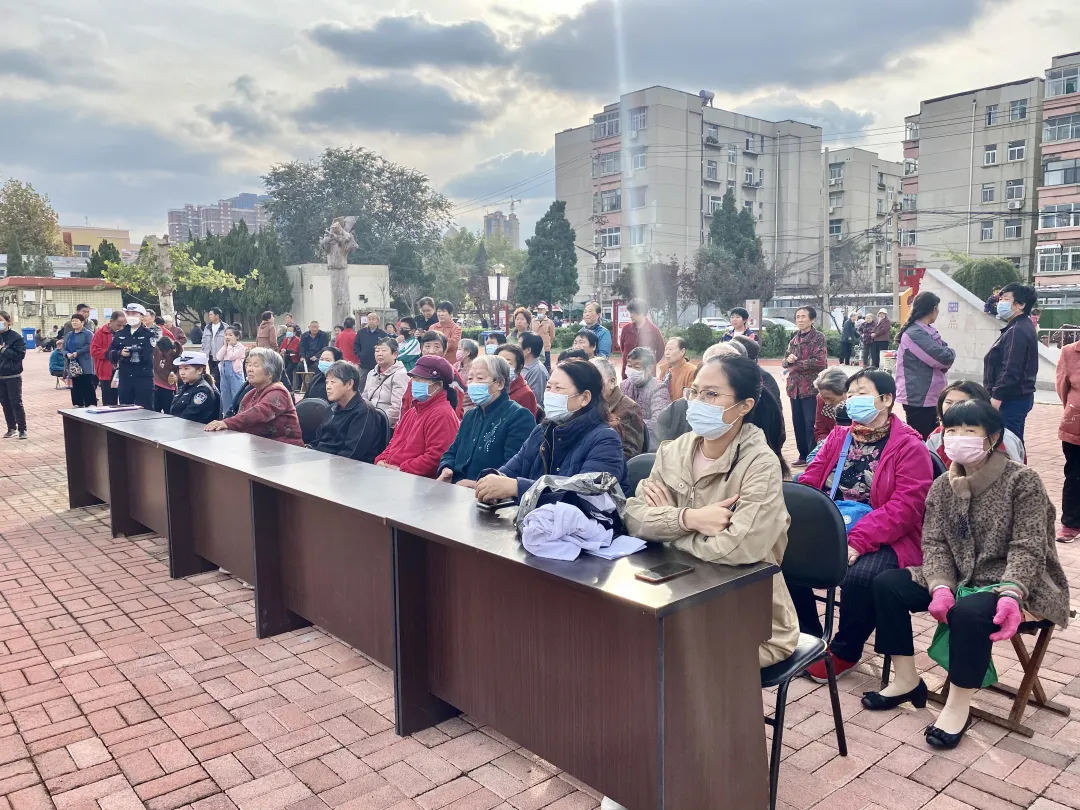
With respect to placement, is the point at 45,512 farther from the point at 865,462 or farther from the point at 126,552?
the point at 865,462

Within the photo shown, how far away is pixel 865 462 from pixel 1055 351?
15768 millimetres

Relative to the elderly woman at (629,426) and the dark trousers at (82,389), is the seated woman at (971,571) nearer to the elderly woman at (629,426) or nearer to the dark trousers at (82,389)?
the elderly woman at (629,426)

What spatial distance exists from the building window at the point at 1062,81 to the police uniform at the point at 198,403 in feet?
143

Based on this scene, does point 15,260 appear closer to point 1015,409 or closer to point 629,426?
point 629,426

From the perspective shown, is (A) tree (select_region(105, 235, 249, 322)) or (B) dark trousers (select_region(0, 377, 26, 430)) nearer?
(B) dark trousers (select_region(0, 377, 26, 430))

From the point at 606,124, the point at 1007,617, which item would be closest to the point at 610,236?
the point at 606,124

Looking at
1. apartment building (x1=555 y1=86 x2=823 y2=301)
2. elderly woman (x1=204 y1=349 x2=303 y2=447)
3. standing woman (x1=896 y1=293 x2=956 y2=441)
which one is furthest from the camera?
apartment building (x1=555 y1=86 x2=823 y2=301)

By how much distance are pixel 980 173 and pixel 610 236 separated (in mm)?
21804

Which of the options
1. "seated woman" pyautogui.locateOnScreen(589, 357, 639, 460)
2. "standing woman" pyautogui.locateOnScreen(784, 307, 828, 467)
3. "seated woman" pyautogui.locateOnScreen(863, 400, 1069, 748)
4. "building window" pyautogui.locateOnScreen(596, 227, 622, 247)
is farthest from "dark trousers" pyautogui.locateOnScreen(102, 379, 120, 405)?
"building window" pyautogui.locateOnScreen(596, 227, 622, 247)

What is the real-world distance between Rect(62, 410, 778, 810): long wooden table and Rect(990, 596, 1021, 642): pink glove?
109cm

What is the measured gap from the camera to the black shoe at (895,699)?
3.45m

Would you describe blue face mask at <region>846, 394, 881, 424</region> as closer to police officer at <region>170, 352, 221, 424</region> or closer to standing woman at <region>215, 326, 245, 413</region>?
police officer at <region>170, 352, 221, 424</region>

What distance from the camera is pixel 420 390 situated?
18.2 feet

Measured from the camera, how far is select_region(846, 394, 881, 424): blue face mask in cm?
392
